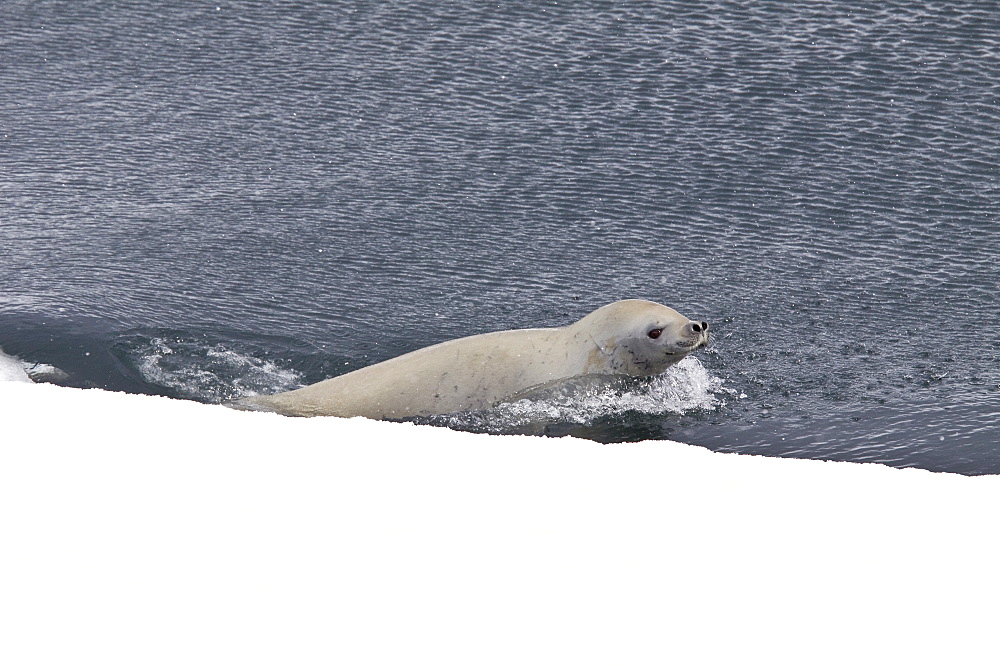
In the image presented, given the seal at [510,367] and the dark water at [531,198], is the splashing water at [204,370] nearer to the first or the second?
the dark water at [531,198]

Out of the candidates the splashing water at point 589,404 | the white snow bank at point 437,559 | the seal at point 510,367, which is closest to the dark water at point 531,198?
the splashing water at point 589,404

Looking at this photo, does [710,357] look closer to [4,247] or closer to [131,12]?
[4,247]

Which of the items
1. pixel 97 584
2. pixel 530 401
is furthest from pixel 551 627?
pixel 530 401

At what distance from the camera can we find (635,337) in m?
9.72

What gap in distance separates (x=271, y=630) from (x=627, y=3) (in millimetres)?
14583

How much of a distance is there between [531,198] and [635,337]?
509 cm

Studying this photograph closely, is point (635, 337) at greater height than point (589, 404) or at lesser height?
greater

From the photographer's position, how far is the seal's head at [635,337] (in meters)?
9.66

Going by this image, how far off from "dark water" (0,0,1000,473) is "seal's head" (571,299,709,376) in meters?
0.31

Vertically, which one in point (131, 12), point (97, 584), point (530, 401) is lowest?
point (131, 12)

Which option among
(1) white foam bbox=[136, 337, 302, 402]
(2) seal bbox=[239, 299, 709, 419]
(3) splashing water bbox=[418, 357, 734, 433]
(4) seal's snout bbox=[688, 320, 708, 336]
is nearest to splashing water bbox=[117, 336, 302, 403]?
(1) white foam bbox=[136, 337, 302, 402]

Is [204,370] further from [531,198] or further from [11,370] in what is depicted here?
[531,198]

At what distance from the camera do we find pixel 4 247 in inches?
535

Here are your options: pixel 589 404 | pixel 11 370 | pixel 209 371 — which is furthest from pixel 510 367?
pixel 11 370
